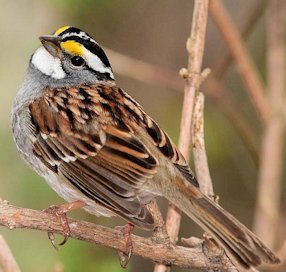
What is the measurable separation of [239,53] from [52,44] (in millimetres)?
1412

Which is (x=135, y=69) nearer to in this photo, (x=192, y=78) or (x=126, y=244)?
(x=192, y=78)

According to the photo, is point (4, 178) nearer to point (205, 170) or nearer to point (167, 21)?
point (167, 21)

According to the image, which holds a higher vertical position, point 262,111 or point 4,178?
point 262,111

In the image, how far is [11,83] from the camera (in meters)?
7.75

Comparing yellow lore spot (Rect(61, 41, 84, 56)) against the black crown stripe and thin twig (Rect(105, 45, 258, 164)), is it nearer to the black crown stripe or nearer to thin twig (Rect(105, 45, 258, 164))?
the black crown stripe

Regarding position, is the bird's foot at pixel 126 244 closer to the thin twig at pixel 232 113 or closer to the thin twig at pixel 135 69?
the thin twig at pixel 135 69

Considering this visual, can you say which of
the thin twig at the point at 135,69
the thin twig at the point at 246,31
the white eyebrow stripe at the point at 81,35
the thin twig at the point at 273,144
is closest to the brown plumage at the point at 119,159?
the white eyebrow stripe at the point at 81,35

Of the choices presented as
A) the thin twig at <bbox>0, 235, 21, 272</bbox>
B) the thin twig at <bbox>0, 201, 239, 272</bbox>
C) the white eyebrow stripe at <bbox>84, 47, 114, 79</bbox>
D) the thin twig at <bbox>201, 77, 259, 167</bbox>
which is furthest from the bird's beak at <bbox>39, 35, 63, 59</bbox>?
the thin twig at <bbox>0, 235, 21, 272</bbox>

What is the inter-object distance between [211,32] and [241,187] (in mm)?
1419

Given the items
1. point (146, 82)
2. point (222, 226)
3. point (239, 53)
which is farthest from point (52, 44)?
point (222, 226)

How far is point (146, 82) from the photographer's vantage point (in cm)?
691

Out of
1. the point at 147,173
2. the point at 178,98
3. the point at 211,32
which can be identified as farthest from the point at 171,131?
the point at 147,173

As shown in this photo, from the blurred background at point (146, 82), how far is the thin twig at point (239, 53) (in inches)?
13.4

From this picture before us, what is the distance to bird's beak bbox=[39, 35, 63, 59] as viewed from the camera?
5.46 m
